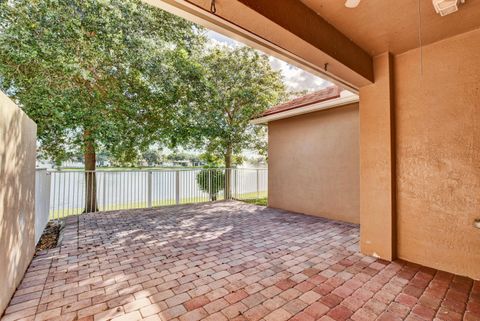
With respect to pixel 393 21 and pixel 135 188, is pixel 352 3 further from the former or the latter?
pixel 135 188

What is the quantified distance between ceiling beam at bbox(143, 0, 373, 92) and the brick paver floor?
8.80ft

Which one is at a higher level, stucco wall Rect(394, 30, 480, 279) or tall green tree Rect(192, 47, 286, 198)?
tall green tree Rect(192, 47, 286, 198)

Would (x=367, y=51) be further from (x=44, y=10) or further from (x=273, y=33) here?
(x=44, y=10)

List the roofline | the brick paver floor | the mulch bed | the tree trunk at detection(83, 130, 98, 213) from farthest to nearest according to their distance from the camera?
the tree trunk at detection(83, 130, 98, 213)
the roofline
the mulch bed
the brick paver floor

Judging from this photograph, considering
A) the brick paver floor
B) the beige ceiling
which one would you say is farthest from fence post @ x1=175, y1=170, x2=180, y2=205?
the beige ceiling

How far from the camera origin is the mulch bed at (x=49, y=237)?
4041 millimetres

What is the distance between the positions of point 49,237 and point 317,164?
20.9 feet

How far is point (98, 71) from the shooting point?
21.3ft

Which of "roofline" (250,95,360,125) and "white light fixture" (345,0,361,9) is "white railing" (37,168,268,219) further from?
"white light fixture" (345,0,361,9)

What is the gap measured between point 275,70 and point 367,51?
7.61 metres

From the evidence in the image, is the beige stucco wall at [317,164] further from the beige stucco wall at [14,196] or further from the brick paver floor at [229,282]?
A: the beige stucco wall at [14,196]

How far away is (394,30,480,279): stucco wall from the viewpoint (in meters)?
2.84

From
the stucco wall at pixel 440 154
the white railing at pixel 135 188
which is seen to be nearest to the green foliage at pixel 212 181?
the white railing at pixel 135 188

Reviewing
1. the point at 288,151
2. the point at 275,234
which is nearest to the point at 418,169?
the point at 275,234
